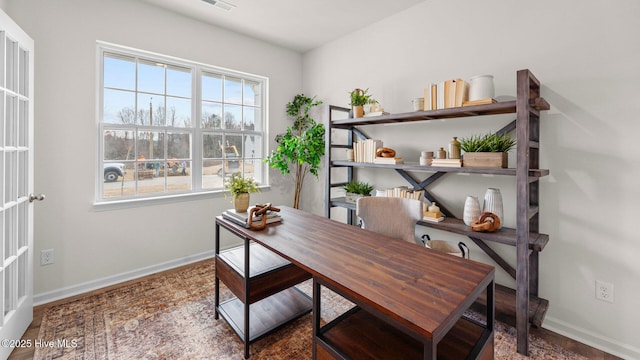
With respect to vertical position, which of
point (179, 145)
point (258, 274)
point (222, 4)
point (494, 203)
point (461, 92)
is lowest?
point (258, 274)

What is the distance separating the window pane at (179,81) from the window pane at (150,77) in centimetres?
8

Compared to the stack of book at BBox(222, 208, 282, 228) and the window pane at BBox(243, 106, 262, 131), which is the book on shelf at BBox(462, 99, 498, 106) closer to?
the stack of book at BBox(222, 208, 282, 228)

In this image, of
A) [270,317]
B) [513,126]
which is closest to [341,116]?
[513,126]

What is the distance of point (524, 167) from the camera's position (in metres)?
1.69

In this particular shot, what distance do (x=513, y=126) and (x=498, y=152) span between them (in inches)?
13.6

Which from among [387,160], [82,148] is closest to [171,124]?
[82,148]

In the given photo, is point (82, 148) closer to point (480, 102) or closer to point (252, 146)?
point (252, 146)

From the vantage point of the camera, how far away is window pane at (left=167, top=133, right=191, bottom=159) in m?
3.03

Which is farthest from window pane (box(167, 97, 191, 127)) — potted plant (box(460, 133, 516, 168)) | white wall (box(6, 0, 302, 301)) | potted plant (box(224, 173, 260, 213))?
potted plant (box(460, 133, 516, 168))

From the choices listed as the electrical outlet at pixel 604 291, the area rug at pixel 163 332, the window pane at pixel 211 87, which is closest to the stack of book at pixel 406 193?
the area rug at pixel 163 332

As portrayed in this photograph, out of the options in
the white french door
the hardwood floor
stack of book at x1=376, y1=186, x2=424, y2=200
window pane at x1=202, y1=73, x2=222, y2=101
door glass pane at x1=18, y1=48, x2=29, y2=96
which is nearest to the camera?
the white french door

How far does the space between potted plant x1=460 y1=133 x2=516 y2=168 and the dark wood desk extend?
986 mm

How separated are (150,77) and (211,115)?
0.71m

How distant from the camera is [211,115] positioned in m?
3.31
